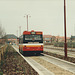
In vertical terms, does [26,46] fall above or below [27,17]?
below

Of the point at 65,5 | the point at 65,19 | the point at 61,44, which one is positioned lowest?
the point at 61,44

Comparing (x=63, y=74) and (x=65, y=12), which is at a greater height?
(x=65, y=12)

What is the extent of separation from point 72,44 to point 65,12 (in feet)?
88.8

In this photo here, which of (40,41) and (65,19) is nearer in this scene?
(65,19)

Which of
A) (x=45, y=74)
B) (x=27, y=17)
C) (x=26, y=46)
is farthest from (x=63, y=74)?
(x=27, y=17)

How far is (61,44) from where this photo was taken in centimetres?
5131

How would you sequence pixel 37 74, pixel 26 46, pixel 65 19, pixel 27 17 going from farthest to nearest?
pixel 27 17
pixel 26 46
pixel 65 19
pixel 37 74

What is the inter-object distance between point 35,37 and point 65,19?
16.8 ft

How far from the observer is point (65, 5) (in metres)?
17.2

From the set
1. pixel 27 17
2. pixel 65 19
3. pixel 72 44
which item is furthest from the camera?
pixel 27 17

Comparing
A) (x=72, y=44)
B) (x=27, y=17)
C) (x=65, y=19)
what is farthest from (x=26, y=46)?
(x=27, y=17)

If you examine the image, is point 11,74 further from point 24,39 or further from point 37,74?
point 24,39

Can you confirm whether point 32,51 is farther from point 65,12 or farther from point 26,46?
point 65,12

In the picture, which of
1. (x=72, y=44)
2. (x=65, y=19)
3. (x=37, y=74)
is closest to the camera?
(x=37, y=74)
